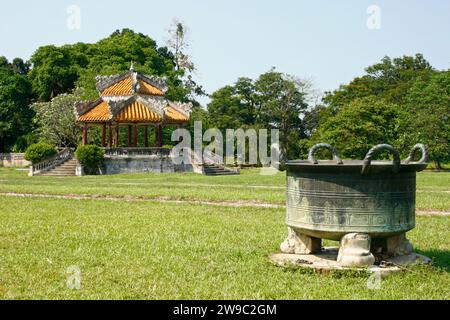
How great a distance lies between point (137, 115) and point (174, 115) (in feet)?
9.33

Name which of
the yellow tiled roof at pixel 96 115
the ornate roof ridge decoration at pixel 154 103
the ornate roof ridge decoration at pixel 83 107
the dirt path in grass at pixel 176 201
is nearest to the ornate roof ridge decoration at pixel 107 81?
the ornate roof ridge decoration at pixel 83 107

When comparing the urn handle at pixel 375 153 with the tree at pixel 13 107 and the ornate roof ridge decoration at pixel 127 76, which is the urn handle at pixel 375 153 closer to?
the ornate roof ridge decoration at pixel 127 76

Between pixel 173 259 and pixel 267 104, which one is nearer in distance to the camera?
pixel 173 259

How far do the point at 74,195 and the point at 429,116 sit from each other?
31743mm

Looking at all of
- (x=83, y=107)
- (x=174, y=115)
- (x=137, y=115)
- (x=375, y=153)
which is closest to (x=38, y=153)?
(x=83, y=107)

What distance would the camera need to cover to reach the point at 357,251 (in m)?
6.72

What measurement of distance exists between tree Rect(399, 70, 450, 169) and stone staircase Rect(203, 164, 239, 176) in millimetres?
14751

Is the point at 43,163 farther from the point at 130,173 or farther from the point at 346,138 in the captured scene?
the point at 346,138

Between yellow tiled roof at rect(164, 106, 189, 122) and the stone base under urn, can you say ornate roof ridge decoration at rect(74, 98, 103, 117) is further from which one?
the stone base under urn

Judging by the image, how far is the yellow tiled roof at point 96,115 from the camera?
35.2m

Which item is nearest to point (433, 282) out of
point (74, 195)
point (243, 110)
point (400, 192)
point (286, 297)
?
point (400, 192)

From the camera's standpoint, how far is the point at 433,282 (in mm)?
6203

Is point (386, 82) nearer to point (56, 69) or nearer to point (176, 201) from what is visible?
point (56, 69)
